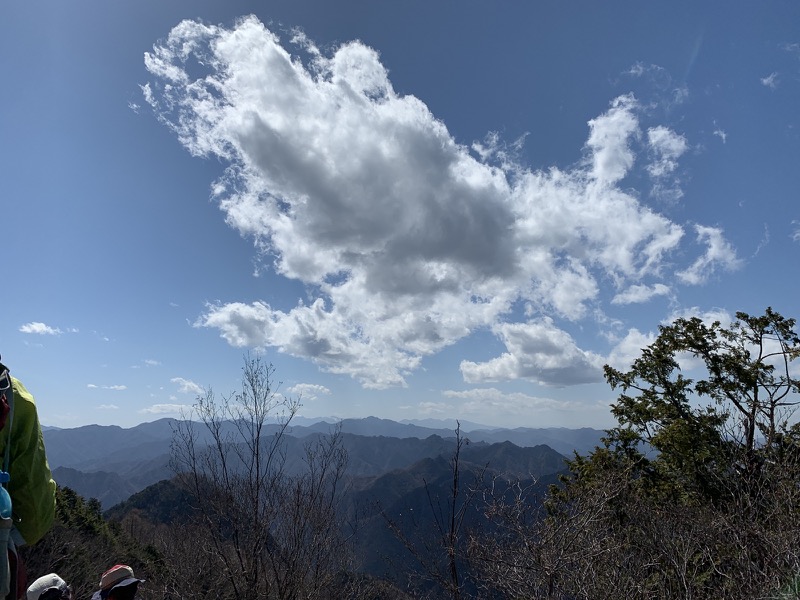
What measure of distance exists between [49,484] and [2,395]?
23.1 inches

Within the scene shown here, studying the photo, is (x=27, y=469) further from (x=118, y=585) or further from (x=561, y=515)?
(x=561, y=515)

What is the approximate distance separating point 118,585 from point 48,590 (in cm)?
44

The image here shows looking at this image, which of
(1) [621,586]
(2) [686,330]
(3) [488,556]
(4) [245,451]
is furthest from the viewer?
(2) [686,330]

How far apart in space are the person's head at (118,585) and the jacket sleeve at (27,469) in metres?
1.52

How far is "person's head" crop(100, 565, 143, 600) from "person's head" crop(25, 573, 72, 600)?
0.23m

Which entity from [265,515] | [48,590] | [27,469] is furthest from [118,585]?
[265,515]

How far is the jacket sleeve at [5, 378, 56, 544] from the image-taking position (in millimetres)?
1949

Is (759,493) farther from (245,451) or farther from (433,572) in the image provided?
(245,451)

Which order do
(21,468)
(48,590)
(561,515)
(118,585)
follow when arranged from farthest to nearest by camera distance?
1. (561,515)
2. (118,585)
3. (48,590)
4. (21,468)

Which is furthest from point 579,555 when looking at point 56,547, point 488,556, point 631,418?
point 56,547

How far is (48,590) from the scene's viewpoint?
3080 millimetres

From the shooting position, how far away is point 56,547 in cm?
2020

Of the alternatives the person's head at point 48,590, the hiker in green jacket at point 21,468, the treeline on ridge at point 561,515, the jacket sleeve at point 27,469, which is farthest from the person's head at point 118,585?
the treeline on ridge at point 561,515

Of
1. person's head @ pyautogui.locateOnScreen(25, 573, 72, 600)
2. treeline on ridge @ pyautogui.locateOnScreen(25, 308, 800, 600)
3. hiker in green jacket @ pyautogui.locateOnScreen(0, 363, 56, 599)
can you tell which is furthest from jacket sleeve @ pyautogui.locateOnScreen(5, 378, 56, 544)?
treeline on ridge @ pyautogui.locateOnScreen(25, 308, 800, 600)
